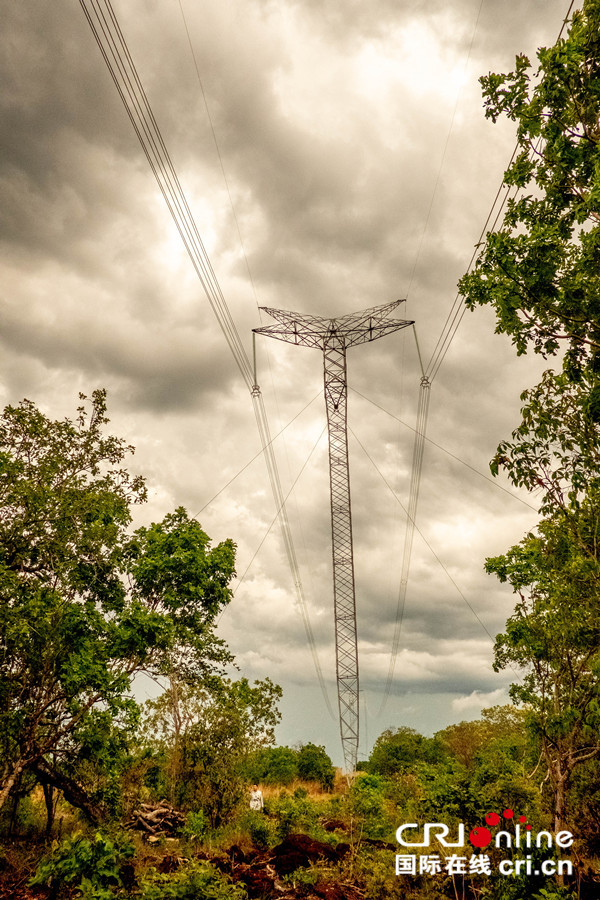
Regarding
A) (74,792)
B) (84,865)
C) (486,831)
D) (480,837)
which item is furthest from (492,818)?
(74,792)

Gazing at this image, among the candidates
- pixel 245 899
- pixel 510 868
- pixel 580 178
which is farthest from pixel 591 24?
pixel 245 899

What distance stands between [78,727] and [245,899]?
9.33 m

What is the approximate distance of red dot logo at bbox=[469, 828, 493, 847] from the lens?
913cm

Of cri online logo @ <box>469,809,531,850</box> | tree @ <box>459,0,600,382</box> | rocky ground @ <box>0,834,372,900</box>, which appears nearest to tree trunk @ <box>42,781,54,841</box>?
rocky ground @ <box>0,834,372,900</box>

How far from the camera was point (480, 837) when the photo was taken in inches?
362

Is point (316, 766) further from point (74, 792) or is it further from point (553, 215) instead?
point (553, 215)

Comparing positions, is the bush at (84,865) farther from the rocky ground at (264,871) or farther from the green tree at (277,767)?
the green tree at (277,767)

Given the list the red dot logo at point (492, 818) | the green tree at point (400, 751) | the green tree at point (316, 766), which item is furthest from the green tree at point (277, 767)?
the red dot logo at point (492, 818)

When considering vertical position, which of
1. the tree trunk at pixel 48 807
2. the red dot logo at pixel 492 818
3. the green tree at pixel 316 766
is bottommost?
the green tree at pixel 316 766

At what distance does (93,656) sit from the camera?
1678 cm

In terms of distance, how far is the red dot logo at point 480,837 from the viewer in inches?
360

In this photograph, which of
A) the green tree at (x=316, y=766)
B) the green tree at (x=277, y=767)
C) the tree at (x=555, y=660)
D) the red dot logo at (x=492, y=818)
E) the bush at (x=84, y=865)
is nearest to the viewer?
the bush at (x=84, y=865)

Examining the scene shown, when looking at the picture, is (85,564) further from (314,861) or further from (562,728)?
(562,728)

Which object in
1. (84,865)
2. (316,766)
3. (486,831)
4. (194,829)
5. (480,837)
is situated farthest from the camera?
(316,766)
